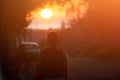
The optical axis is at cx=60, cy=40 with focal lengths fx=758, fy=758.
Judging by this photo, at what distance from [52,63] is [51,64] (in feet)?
0.05

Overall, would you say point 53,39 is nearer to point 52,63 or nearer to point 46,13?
point 52,63

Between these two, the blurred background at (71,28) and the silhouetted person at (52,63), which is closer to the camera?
the silhouetted person at (52,63)

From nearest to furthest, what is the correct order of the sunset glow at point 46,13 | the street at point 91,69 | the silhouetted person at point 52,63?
the silhouetted person at point 52,63 → the sunset glow at point 46,13 → the street at point 91,69

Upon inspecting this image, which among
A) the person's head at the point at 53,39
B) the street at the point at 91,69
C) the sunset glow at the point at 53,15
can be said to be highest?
the sunset glow at the point at 53,15

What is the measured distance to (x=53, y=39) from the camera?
782 centimetres

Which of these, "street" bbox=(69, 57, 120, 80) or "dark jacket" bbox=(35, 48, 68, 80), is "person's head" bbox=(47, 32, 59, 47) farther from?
"street" bbox=(69, 57, 120, 80)

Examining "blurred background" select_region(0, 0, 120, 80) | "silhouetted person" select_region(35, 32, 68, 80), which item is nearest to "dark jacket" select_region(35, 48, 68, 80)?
"silhouetted person" select_region(35, 32, 68, 80)

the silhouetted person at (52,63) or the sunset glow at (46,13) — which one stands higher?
the sunset glow at (46,13)

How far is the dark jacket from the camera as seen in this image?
7797mm

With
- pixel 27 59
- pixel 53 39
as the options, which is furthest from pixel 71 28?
pixel 27 59

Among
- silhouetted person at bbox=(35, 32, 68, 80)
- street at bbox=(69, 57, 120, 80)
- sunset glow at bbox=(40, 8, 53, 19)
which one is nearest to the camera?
silhouetted person at bbox=(35, 32, 68, 80)

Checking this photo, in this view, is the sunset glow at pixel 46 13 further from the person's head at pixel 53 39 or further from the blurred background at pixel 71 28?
the person's head at pixel 53 39

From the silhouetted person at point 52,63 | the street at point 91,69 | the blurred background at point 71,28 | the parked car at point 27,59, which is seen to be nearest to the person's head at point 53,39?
the silhouetted person at point 52,63

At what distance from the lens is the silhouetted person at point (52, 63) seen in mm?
7793
